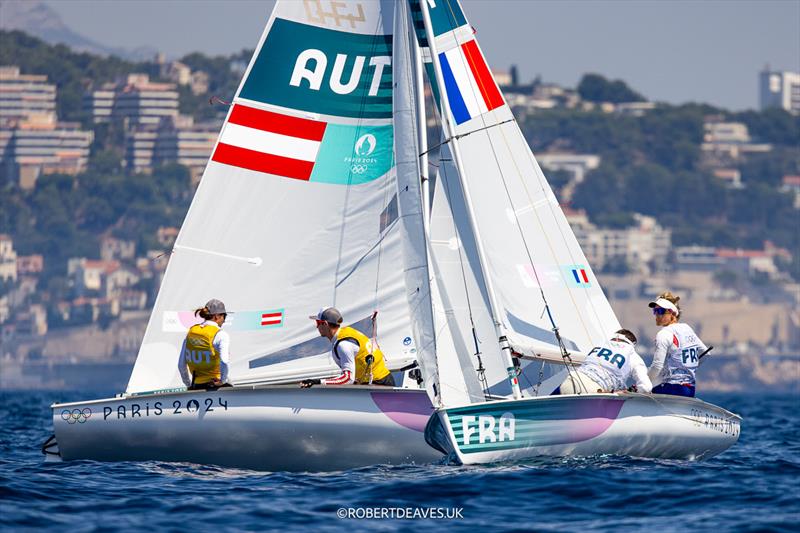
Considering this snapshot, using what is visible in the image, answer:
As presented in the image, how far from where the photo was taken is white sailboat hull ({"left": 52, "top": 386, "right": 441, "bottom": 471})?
1243cm

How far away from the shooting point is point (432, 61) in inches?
544

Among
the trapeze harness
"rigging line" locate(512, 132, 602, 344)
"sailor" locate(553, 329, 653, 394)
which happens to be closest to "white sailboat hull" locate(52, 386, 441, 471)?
the trapeze harness

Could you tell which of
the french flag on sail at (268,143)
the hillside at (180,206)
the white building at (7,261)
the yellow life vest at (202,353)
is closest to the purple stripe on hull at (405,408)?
the yellow life vest at (202,353)

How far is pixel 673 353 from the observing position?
13.4 m

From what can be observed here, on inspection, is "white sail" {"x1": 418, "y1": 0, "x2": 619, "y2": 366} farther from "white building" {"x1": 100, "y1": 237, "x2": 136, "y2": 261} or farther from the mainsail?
"white building" {"x1": 100, "y1": 237, "x2": 136, "y2": 261}

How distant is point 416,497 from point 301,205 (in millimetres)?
3866

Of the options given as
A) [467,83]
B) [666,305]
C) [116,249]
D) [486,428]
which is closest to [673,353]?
[666,305]

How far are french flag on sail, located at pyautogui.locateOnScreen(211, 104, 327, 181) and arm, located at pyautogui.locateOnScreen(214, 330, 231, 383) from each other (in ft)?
5.88

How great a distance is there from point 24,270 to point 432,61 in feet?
467

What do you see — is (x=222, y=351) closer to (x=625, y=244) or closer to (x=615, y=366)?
(x=615, y=366)

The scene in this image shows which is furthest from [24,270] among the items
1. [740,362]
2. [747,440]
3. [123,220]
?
[747,440]

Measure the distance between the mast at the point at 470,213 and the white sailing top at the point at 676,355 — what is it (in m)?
1.23

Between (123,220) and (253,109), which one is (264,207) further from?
(123,220)

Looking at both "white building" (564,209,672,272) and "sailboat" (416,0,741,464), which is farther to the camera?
"white building" (564,209,672,272)
